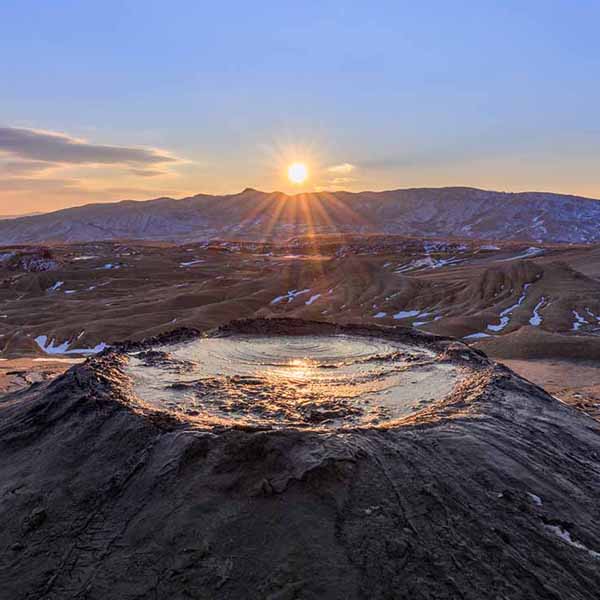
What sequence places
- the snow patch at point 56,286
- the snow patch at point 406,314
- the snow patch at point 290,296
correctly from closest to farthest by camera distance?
the snow patch at point 406,314 → the snow patch at point 290,296 → the snow patch at point 56,286

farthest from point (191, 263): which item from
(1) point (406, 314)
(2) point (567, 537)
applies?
(2) point (567, 537)

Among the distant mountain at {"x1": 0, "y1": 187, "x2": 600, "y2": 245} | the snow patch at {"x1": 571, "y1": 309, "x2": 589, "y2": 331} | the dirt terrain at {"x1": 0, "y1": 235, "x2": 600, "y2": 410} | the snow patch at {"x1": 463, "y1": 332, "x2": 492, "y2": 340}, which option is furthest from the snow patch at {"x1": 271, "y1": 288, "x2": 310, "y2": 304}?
the distant mountain at {"x1": 0, "y1": 187, "x2": 600, "y2": 245}

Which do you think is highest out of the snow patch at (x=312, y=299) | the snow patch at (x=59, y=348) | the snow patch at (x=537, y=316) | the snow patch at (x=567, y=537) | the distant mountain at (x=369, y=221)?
the snow patch at (x=567, y=537)

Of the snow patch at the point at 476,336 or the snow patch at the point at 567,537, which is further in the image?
the snow patch at the point at 476,336

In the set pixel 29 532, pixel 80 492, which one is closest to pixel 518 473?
pixel 80 492

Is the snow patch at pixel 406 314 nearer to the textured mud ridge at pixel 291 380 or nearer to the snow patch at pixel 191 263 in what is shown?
the textured mud ridge at pixel 291 380

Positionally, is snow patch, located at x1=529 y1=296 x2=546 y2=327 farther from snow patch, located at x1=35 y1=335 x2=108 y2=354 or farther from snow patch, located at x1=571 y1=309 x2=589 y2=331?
snow patch, located at x1=35 y1=335 x2=108 y2=354

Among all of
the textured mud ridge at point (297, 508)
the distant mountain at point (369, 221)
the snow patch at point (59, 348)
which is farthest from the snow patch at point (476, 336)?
the distant mountain at point (369, 221)

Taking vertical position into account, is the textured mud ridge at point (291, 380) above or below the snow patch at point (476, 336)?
above
